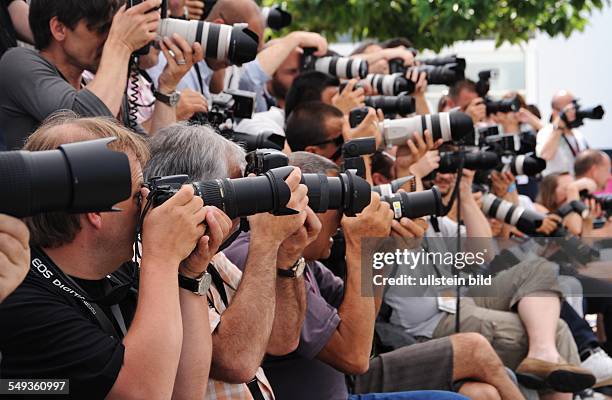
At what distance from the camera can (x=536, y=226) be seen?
5.77 m

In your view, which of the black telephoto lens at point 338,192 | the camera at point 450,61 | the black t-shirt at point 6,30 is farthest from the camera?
the camera at point 450,61

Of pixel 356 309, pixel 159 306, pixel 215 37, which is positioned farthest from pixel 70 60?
pixel 159 306

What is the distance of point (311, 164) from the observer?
3.52 m

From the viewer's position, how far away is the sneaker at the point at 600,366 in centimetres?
522

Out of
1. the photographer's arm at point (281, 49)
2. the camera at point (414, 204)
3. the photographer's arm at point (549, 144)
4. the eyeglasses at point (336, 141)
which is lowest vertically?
the photographer's arm at point (549, 144)

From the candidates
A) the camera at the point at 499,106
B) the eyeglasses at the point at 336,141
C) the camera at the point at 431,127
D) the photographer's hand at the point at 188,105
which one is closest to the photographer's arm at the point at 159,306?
the photographer's hand at the point at 188,105

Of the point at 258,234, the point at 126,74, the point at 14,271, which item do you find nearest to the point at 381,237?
the point at 258,234

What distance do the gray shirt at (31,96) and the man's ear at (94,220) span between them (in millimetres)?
753

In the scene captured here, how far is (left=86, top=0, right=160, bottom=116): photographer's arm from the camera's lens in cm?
309

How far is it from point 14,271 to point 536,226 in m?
4.48

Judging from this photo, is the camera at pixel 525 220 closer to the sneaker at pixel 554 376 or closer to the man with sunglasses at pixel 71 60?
the sneaker at pixel 554 376

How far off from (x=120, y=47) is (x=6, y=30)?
33.5 inches

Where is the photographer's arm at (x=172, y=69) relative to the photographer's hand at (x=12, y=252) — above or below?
above

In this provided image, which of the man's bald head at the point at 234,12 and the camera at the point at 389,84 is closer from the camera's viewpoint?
the man's bald head at the point at 234,12
